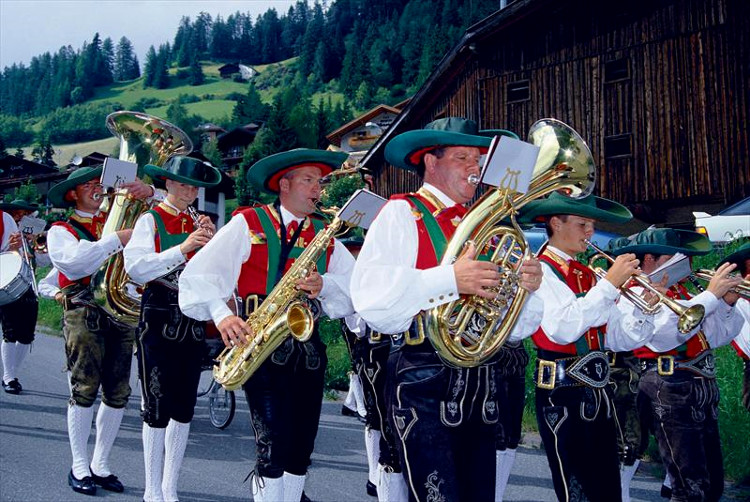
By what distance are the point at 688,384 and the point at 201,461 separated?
4.76 meters

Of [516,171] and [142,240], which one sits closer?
[516,171]

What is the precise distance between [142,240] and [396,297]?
3048 mm

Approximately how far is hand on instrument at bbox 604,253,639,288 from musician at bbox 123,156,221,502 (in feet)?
9.33

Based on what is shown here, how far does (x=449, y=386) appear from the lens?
3.55 metres

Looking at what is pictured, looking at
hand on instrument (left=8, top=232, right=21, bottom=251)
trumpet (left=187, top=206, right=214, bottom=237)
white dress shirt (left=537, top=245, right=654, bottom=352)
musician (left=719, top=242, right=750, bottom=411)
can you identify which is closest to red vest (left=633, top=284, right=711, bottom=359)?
musician (left=719, top=242, right=750, bottom=411)

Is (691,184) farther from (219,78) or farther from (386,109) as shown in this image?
(219,78)

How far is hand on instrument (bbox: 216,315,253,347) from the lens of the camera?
4391mm

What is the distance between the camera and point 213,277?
4582mm

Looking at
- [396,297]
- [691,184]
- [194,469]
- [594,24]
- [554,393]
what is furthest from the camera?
[594,24]

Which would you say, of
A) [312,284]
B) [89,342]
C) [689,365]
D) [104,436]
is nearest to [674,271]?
[689,365]

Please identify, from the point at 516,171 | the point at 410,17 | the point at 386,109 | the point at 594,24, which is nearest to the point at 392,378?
the point at 516,171

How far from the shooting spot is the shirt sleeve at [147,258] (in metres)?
5.55

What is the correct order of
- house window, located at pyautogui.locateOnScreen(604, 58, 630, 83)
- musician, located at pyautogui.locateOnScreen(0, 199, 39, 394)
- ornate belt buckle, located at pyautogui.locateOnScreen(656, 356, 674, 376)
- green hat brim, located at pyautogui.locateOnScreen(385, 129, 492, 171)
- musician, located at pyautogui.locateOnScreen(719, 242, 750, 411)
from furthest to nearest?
house window, located at pyautogui.locateOnScreen(604, 58, 630, 83) → musician, located at pyautogui.locateOnScreen(0, 199, 39, 394) → musician, located at pyautogui.locateOnScreen(719, 242, 750, 411) → ornate belt buckle, located at pyautogui.locateOnScreen(656, 356, 674, 376) → green hat brim, located at pyautogui.locateOnScreen(385, 129, 492, 171)

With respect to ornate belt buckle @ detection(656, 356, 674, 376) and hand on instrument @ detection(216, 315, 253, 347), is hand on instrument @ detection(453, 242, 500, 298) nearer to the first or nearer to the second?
hand on instrument @ detection(216, 315, 253, 347)
